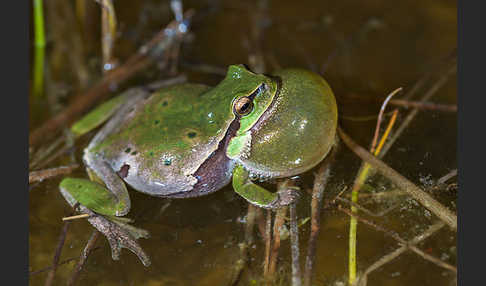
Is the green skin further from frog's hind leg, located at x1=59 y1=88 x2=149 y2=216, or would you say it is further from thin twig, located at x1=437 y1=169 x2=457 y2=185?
thin twig, located at x1=437 y1=169 x2=457 y2=185

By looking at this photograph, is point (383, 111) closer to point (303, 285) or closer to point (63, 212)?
point (303, 285)

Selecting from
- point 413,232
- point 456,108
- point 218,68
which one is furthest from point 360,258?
point 218,68

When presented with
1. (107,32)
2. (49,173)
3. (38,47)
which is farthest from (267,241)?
(38,47)

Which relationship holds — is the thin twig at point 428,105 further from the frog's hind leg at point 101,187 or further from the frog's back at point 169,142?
the frog's hind leg at point 101,187

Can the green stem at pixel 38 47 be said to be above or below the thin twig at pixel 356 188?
above

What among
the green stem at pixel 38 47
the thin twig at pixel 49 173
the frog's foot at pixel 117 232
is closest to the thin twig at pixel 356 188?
the frog's foot at pixel 117 232

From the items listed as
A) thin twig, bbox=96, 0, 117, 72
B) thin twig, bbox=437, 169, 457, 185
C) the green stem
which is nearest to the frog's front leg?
thin twig, bbox=437, 169, 457, 185
